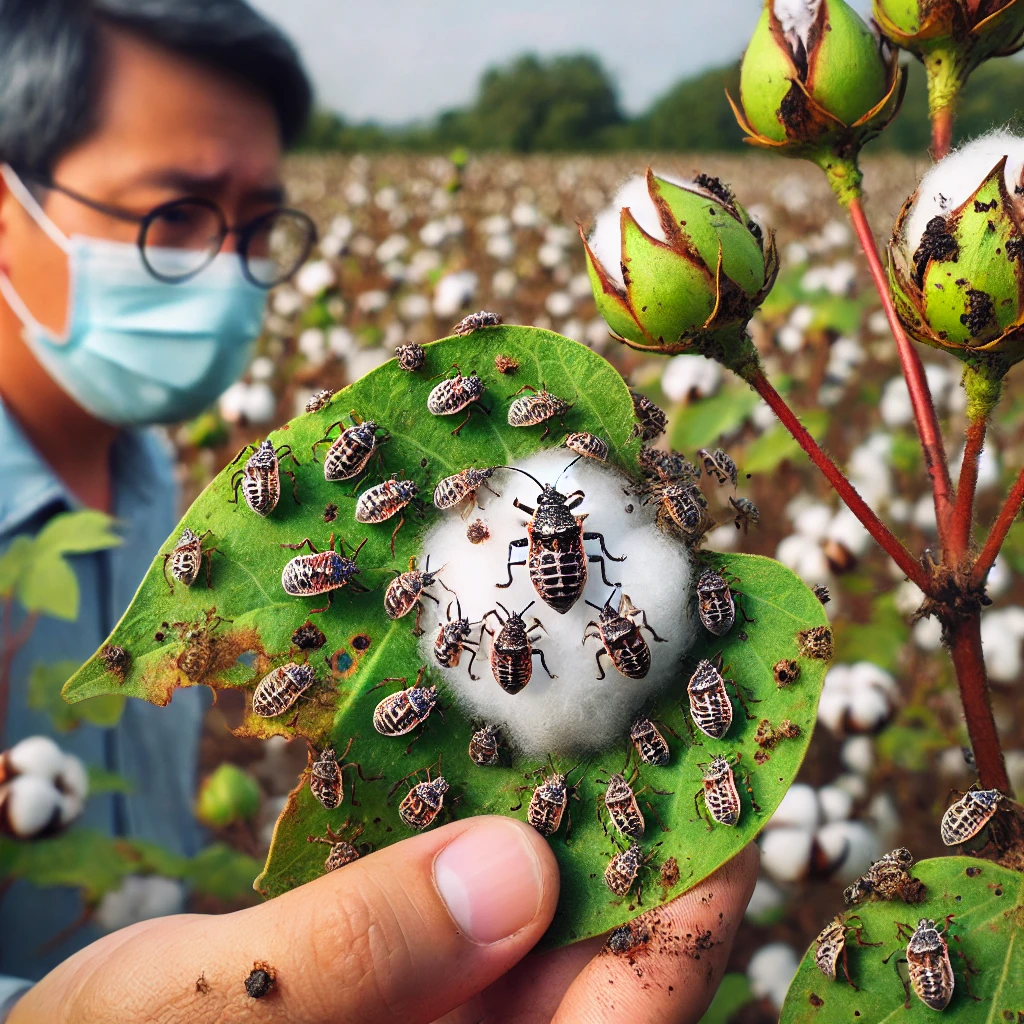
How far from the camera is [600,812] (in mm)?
1525

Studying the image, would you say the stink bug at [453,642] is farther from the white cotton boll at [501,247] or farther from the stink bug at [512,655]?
the white cotton boll at [501,247]

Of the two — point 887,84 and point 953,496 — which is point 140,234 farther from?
point 953,496

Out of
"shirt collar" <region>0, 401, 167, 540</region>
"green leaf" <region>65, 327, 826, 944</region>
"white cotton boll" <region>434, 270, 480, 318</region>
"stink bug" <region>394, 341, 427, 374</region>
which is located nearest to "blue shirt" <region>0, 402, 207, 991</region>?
"shirt collar" <region>0, 401, 167, 540</region>

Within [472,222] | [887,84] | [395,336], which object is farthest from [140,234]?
[472,222]

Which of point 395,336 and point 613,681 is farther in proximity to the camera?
point 395,336

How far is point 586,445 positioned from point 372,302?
6645mm

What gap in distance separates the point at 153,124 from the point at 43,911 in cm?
419

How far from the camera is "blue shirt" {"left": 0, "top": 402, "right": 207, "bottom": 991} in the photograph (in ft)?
13.8

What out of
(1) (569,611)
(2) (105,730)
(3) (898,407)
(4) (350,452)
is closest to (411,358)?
(4) (350,452)

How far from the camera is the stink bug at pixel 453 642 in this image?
1.54 metres

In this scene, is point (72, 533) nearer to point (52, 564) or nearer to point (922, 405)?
point (52, 564)

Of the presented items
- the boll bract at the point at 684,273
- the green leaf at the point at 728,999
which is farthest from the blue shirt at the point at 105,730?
the boll bract at the point at 684,273

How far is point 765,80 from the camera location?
57.7 inches

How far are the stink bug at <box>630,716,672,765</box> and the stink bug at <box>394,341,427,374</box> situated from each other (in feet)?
2.68
